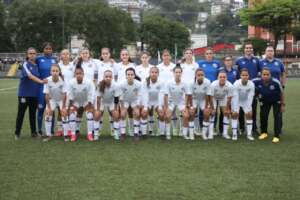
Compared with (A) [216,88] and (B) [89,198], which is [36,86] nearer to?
(A) [216,88]

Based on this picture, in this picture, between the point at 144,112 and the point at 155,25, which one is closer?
the point at 144,112

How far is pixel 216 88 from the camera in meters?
11.2

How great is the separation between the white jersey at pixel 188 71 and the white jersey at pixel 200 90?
0.27 m

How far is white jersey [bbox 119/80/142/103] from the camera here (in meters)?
11.1

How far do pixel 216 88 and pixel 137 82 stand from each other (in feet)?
5.31

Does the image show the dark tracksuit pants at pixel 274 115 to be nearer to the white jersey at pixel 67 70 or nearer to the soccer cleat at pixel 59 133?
the white jersey at pixel 67 70

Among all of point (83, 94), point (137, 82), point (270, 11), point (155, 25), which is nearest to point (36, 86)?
point (83, 94)

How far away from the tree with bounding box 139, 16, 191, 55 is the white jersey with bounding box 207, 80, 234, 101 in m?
69.9

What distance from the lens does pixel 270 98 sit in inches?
444

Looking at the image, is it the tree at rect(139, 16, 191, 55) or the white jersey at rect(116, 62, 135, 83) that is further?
the tree at rect(139, 16, 191, 55)

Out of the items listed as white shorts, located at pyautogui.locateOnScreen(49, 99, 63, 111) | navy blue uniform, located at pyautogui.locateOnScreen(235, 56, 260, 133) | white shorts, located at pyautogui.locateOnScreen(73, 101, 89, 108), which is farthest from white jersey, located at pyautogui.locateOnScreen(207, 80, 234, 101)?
white shorts, located at pyautogui.locateOnScreen(49, 99, 63, 111)

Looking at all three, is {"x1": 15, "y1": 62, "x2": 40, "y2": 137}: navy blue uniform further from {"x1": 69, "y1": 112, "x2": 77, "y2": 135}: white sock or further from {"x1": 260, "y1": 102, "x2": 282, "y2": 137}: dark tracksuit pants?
{"x1": 260, "y1": 102, "x2": 282, "y2": 137}: dark tracksuit pants

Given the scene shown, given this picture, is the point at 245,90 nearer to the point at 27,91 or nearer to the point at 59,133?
the point at 59,133

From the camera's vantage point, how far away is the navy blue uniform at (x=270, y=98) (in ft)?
36.6
